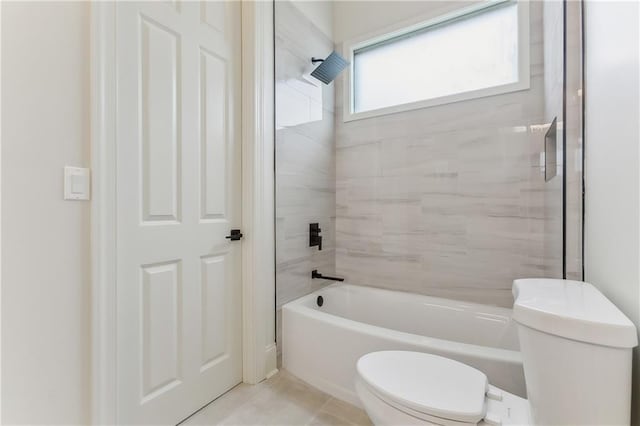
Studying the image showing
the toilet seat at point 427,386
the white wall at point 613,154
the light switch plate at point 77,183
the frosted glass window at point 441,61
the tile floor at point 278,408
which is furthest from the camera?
the frosted glass window at point 441,61

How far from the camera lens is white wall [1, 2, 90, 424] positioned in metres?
0.94

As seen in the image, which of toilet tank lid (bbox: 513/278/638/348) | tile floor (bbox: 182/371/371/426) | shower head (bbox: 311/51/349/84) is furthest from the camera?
shower head (bbox: 311/51/349/84)

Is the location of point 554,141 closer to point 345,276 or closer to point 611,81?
point 611,81

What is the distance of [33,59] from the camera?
982 mm

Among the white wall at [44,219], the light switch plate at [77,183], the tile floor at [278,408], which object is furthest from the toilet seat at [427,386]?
the light switch plate at [77,183]

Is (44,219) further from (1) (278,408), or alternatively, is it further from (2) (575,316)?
(2) (575,316)

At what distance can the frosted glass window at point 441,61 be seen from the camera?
1.92 metres

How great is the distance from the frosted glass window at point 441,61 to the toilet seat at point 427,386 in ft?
5.72

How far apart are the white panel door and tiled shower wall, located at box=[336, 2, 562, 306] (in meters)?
1.05

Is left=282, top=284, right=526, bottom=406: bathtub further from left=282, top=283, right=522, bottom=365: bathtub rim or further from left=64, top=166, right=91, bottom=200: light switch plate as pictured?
left=64, top=166, right=91, bottom=200: light switch plate

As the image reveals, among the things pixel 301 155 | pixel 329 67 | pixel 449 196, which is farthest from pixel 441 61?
pixel 301 155

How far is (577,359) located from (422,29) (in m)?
2.28

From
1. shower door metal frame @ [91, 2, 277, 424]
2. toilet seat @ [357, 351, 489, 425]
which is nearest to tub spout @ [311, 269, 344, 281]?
shower door metal frame @ [91, 2, 277, 424]

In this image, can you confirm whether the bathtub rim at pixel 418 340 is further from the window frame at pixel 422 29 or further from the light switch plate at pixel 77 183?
the window frame at pixel 422 29
